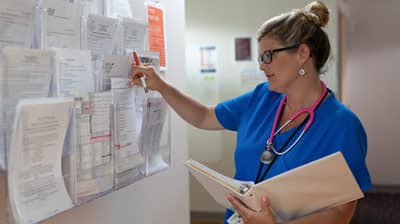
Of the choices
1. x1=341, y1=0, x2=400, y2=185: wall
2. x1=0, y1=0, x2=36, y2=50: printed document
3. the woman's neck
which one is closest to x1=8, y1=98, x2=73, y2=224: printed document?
x1=0, y1=0, x2=36, y2=50: printed document

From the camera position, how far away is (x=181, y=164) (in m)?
1.91

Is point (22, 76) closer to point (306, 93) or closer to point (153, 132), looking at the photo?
point (153, 132)

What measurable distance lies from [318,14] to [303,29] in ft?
0.32

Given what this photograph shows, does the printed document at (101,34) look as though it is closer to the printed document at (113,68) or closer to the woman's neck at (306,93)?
the printed document at (113,68)

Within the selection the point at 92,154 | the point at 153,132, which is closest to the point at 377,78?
the point at 153,132

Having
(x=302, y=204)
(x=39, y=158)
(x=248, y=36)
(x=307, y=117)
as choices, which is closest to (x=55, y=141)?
(x=39, y=158)

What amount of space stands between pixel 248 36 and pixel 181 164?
200 centimetres

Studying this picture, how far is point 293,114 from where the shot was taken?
144 centimetres

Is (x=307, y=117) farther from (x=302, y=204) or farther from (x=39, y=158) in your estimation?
(x=39, y=158)

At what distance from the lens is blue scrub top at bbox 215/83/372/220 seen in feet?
4.19

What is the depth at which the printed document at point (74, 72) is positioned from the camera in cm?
100

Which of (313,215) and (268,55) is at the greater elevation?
(268,55)

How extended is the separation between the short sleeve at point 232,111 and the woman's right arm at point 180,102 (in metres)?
0.03

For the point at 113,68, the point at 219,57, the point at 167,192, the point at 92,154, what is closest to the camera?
the point at 92,154
